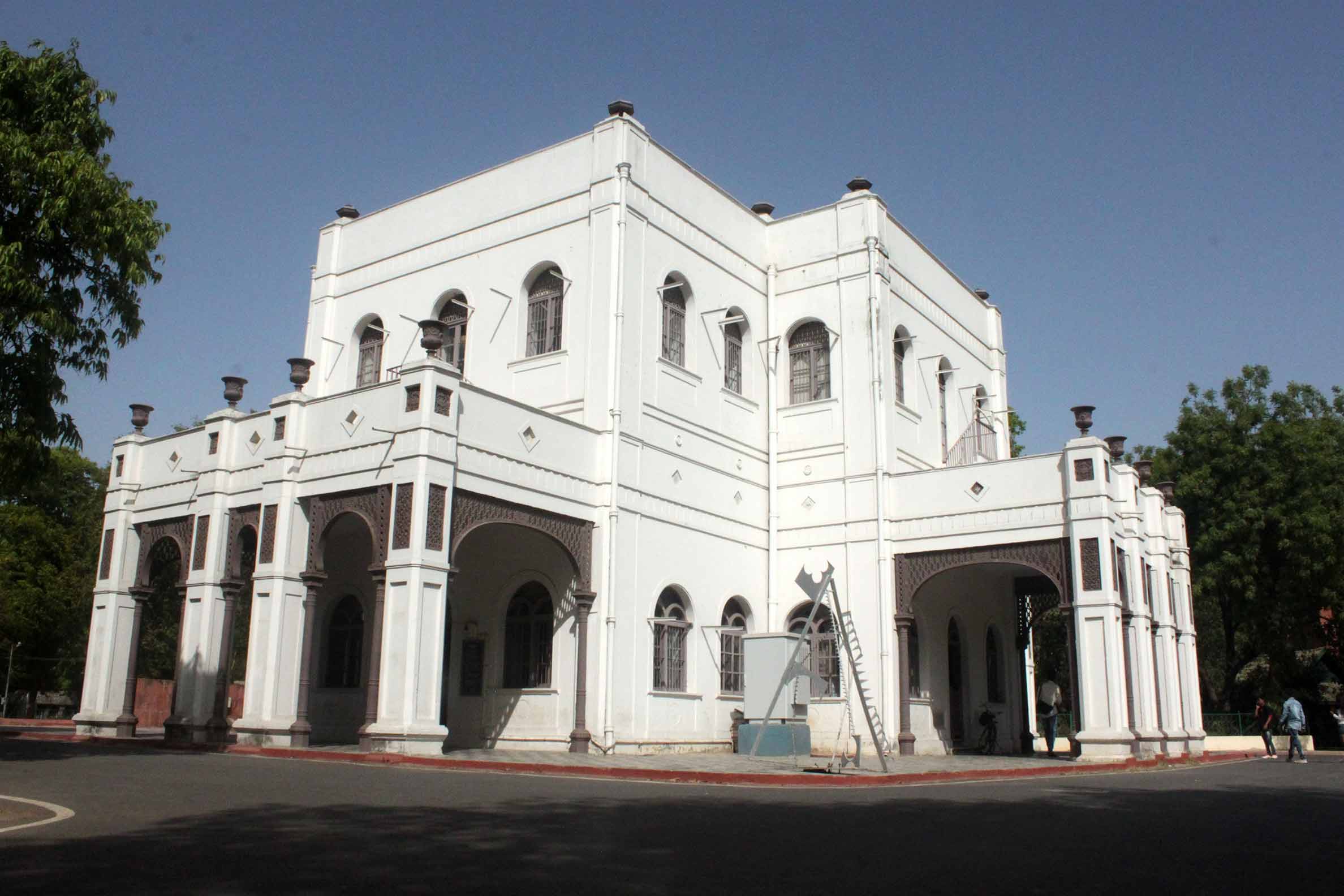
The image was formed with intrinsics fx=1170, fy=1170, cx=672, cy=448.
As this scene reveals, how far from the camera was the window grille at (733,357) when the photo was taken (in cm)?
2188

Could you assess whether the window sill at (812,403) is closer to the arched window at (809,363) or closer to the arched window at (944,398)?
the arched window at (809,363)

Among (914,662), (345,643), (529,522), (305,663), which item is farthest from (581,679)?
(914,662)

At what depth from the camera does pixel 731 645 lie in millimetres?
20672

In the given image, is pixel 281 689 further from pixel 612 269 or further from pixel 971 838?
pixel 971 838

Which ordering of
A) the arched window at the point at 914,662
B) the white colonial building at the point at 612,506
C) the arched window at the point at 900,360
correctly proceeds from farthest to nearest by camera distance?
1. the arched window at the point at 900,360
2. the arched window at the point at 914,662
3. the white colonial building at the point at 612,506

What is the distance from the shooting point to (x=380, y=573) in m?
15.0

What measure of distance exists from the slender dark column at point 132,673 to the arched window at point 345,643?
303 cm

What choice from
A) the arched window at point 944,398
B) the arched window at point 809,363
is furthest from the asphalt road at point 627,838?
the arched window at point 944,398

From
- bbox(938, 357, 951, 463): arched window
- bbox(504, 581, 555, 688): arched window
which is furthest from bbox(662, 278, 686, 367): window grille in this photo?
bbox(938, 357, 951, 463): arched window

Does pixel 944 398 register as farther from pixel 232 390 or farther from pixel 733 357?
pixel 232 390

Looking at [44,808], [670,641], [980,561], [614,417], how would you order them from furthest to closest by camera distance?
[980,561] < [670,641] < [614,417] < [44,808]

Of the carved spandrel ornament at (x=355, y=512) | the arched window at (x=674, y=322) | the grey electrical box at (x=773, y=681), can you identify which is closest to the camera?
the carved spandrel ornament at (x=355, y=512)

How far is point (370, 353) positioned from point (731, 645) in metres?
8.65

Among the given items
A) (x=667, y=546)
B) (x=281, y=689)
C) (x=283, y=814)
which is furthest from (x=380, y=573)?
(x=283, y=814)
